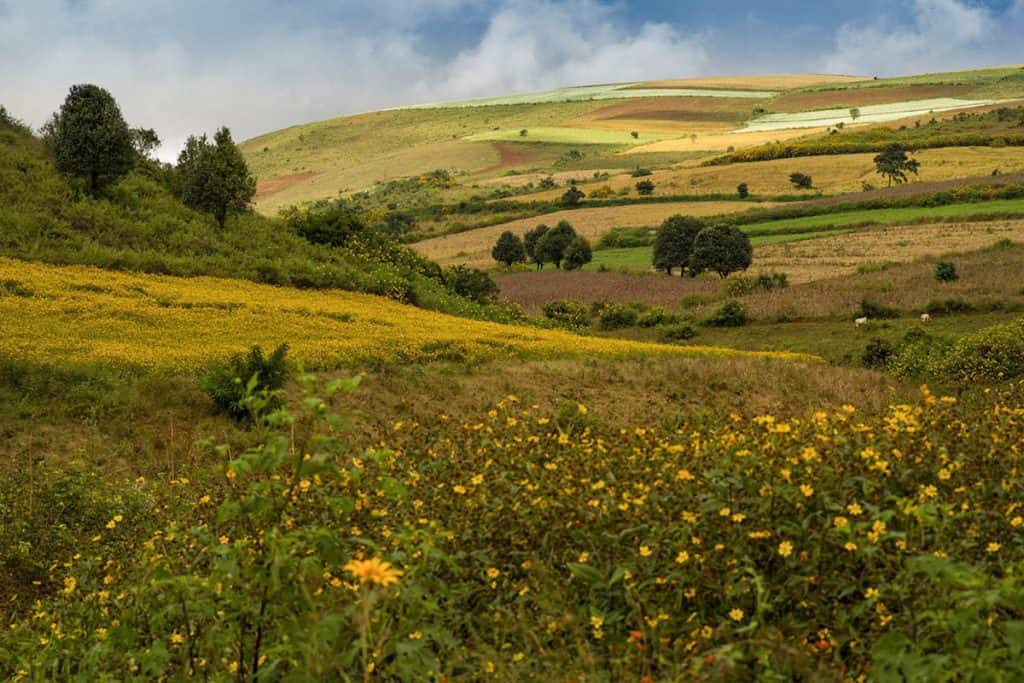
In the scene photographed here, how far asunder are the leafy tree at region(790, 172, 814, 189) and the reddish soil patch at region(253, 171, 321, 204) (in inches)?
3298

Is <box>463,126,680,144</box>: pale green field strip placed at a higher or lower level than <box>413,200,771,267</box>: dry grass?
higher

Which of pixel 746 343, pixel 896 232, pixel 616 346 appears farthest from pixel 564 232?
pixel 616 346

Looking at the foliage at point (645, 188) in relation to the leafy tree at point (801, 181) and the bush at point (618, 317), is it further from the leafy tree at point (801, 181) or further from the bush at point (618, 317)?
the bush at point (618, 317)

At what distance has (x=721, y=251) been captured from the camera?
58.9 m

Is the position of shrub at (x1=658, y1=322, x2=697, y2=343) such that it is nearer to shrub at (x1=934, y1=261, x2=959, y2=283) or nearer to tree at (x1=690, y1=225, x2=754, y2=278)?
shrub at (x1=934, y1=261, x2=959, y2=283)

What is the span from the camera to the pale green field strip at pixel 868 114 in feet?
472

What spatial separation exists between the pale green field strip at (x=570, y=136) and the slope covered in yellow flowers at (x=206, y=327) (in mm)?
134354

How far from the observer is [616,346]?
25859mm

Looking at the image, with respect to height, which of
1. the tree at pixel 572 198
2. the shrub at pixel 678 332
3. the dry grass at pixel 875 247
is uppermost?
the tree at pixel 572 198

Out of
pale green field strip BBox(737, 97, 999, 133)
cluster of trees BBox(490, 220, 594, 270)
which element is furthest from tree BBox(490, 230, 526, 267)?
pale green field strip BBox(737, 97, 999, 133)

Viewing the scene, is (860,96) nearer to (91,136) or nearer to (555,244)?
(555,244)

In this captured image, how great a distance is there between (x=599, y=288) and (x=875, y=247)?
18028 mm

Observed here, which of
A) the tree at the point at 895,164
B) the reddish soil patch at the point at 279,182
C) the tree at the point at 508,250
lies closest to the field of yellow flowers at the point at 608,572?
the tree at the point at 508,250

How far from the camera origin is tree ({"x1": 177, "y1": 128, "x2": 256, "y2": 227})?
32406 millimetres
